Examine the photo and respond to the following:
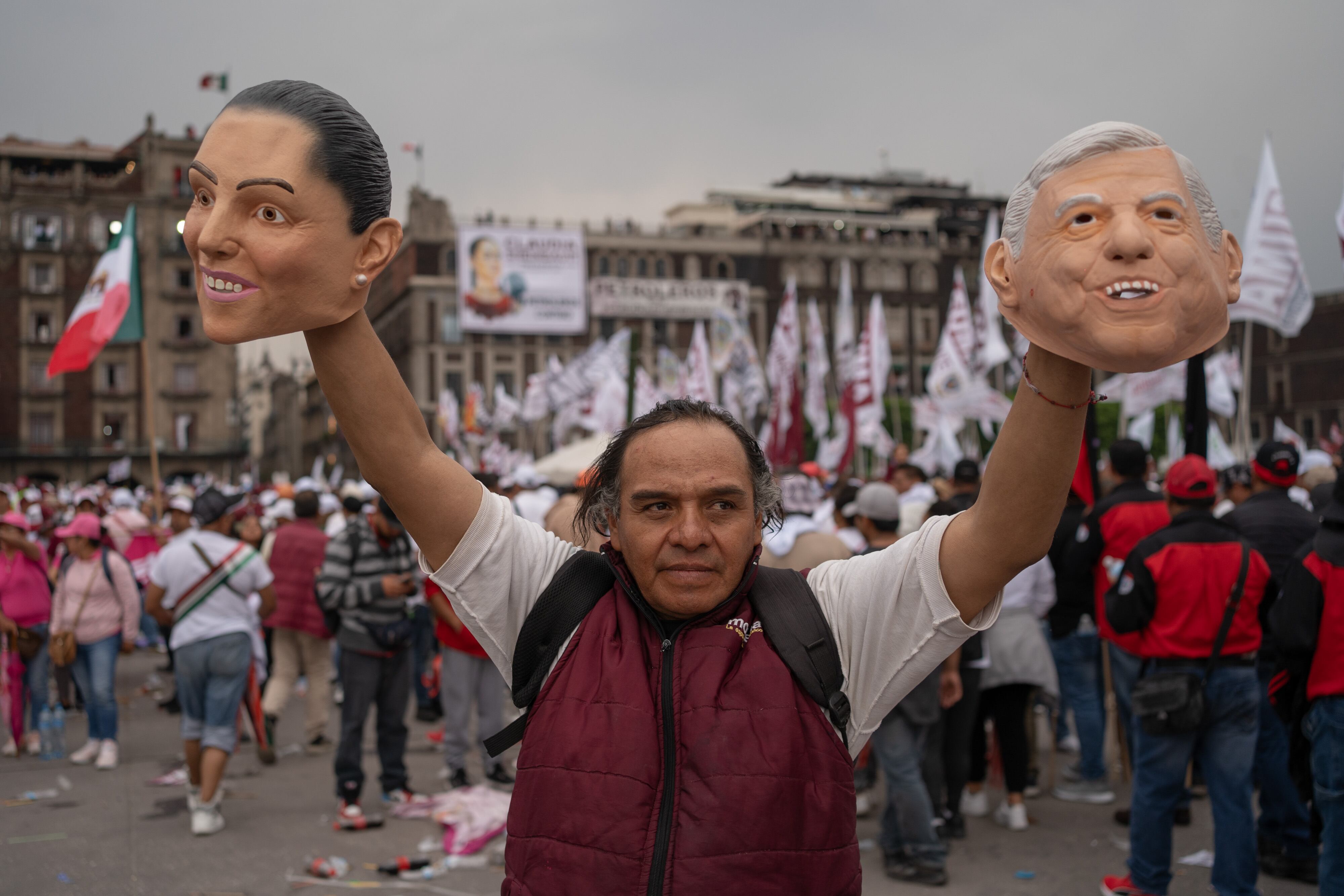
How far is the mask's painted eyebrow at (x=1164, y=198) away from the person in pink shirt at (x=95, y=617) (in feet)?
28.2

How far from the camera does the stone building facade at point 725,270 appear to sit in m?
64.4

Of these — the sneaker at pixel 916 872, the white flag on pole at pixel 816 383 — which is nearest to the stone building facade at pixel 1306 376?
the white flag on pole at pixel 816 383

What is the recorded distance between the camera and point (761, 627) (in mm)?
2096

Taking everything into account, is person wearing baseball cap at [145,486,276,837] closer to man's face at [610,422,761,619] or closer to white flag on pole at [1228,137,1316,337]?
man's face at [610,422,761,619]

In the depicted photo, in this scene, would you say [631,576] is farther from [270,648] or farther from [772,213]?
[772,213]

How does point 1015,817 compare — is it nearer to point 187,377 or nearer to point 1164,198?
point 1164,198

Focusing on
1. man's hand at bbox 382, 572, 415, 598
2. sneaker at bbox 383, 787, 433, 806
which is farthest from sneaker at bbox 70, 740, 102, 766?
man's hand at bbox 382, 572, 415, 598

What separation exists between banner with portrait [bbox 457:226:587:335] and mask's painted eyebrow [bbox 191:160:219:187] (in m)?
58.5

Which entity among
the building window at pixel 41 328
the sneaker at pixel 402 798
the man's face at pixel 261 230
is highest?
the building window at pixel 41 328

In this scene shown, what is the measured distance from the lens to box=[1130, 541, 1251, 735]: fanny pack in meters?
4.88

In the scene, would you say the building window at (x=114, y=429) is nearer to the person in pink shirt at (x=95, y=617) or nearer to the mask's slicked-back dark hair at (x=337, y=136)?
the person in pink shirt at (x=95, y=617)

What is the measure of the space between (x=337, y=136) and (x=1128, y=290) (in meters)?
1.25

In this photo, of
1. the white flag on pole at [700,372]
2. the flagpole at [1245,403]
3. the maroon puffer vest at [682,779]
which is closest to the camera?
the maroon puffer vest at [682,779]

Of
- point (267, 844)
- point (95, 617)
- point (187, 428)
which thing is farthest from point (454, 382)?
point (267, 844)
